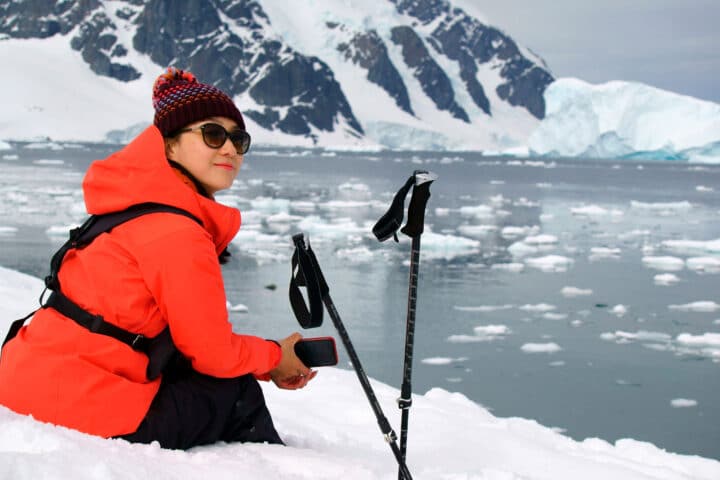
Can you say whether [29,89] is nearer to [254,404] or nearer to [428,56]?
[428,56]

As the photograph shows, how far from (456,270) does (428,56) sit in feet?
546

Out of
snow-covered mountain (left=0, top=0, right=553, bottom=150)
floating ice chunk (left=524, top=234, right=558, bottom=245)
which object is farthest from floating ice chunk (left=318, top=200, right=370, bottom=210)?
snow-covered mountain (left=0, top=0, right=553, bottom=150)

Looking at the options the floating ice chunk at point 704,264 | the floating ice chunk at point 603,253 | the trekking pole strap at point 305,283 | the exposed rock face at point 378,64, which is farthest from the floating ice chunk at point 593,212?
the exposed rock face at point 378,64

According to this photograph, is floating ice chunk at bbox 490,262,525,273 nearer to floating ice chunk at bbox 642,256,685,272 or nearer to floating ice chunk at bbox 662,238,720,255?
floating ice chunk at bbox 642,256,685,272

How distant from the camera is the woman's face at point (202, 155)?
7.75 feet

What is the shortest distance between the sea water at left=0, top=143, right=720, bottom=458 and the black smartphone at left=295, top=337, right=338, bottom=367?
95.2 inches

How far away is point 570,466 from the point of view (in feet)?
11.4

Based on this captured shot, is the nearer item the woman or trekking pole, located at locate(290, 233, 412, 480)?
the woman

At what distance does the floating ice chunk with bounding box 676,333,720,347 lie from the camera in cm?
925

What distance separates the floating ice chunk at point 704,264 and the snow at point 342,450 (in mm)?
11146

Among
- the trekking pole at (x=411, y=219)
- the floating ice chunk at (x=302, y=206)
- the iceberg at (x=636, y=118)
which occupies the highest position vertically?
the iceberg at (x=636, y=118)

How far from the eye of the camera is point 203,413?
7.63 ft

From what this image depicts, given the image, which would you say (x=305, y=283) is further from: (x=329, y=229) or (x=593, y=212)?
(x=593, y=212)

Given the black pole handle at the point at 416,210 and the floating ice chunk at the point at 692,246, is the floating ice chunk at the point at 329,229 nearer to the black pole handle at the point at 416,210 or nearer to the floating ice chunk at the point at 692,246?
the floating ice chunk at the point at 692,246
